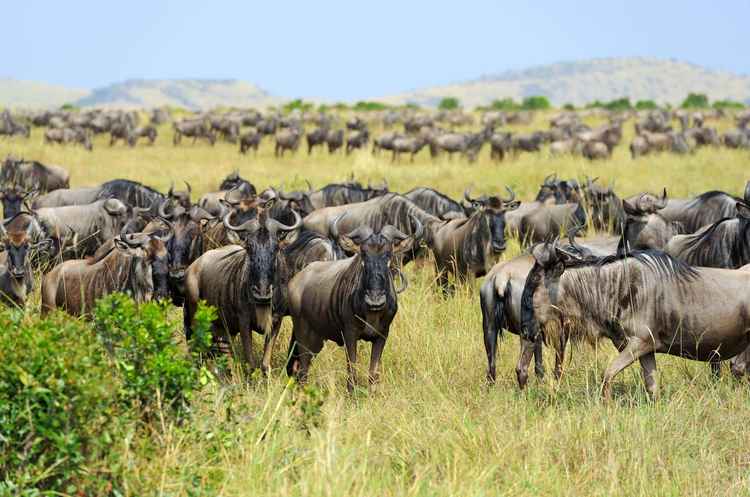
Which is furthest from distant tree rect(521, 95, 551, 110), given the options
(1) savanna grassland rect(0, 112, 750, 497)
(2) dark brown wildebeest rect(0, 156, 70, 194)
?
(1) savanna grassland rect(0, 112, 750, 497)

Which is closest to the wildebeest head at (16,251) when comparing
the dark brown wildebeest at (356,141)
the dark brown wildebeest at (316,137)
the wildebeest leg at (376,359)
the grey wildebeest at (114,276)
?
the grey wildebeest at (114,276)

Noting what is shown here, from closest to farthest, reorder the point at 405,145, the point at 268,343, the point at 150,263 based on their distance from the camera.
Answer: the point at 268,343 → the point at 150,263 → the point at 405,145

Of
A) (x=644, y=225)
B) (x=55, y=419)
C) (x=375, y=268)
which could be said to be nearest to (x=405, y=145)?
(x=644, y=225)

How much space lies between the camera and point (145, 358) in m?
4.57

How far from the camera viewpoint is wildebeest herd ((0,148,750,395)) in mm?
6043

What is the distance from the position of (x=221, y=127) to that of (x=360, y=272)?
3082cm

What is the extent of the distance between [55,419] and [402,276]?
3036mm

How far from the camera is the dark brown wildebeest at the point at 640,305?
5.97 metres

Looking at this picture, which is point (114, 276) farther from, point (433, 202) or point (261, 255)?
point (433, 202)

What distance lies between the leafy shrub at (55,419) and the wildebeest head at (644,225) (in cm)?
621

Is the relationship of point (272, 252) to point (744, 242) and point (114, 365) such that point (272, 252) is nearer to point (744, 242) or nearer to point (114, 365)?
point (114, 365)

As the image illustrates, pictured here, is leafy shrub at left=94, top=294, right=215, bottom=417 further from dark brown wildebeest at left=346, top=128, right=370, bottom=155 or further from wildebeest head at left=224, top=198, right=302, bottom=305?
dark brown wildebeest at left=346, top=128, right=370, bottom=155

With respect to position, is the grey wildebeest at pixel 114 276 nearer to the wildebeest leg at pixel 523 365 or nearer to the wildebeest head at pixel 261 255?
the wildebeest head at pixel 261 255

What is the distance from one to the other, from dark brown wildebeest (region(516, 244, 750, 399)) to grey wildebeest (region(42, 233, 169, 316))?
287 centimetres
